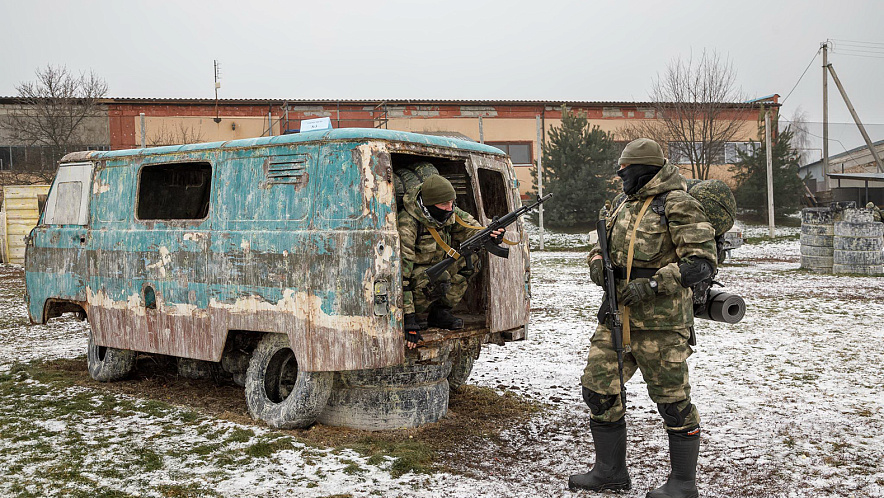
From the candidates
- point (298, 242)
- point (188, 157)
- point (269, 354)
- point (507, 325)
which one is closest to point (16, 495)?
point (269, 354)

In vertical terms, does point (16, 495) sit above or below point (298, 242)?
below

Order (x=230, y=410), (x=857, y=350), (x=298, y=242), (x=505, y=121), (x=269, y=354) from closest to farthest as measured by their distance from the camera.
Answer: (x=298, y=242) → (x=269, y=354) → (x=230, y=410) → (x=857, y=350) → (x=505, y=121)

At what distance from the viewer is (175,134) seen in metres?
29.3

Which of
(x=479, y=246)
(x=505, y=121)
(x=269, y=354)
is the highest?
(x=505, y=121)

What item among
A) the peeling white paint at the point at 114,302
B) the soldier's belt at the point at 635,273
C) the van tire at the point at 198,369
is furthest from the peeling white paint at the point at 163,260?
the soldier's belt at the point at 635,273

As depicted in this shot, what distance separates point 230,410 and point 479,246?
2675 mm

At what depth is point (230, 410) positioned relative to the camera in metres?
6.35

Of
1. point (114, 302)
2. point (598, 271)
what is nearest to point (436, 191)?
point (598, 271)

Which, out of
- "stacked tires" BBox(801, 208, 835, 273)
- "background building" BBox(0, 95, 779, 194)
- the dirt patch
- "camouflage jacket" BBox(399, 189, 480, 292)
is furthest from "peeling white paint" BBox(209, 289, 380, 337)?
"background building" BBox(0, 95, 779, 194)

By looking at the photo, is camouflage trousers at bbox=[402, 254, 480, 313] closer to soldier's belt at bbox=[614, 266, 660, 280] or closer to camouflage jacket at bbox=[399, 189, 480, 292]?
camouflage jacket at bbox=[399, 189, 480, 292]

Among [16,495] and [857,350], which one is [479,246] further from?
[857,350]

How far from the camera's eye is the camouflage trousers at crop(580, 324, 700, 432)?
4285mm

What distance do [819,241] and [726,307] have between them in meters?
15.3

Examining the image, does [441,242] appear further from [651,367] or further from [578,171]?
[578,171]
